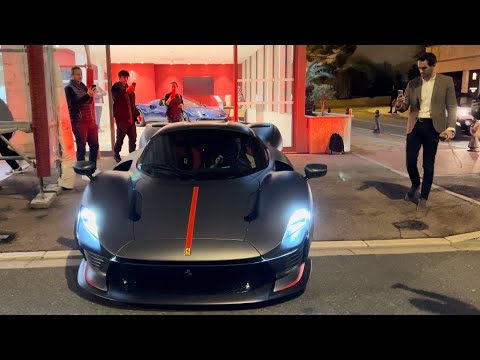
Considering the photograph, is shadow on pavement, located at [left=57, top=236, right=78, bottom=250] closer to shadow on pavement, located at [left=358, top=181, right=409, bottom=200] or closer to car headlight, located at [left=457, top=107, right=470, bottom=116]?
shadow on pavement, located at [left=358, top=181, right=409, bottom=200]

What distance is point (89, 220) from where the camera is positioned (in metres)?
3.46

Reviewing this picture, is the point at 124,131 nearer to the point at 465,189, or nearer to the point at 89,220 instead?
the point at 89,220

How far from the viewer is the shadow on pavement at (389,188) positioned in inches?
269

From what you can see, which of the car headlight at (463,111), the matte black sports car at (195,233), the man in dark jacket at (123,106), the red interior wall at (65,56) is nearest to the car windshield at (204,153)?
the matte black sports car at (195,233)

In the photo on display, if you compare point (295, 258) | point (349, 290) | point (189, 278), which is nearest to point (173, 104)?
point (349, 290)

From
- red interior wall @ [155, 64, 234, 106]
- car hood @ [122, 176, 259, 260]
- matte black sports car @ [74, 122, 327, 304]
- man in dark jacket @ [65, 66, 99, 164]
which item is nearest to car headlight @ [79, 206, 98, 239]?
matte black sports car @ [74, 122, 327, 304]

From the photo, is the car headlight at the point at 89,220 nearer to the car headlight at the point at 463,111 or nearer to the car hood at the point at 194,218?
the car hood at the point at 194,218

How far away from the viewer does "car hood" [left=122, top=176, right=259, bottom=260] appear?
10.0 feet

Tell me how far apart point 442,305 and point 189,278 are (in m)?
1.94

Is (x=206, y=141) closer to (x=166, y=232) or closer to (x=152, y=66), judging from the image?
(x=166, y=232)

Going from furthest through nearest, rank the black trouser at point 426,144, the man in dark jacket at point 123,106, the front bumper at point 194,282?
the man in dark jacket at point 123,106 < the black trouser at point 426,144 < the front bumper at point 194,282
